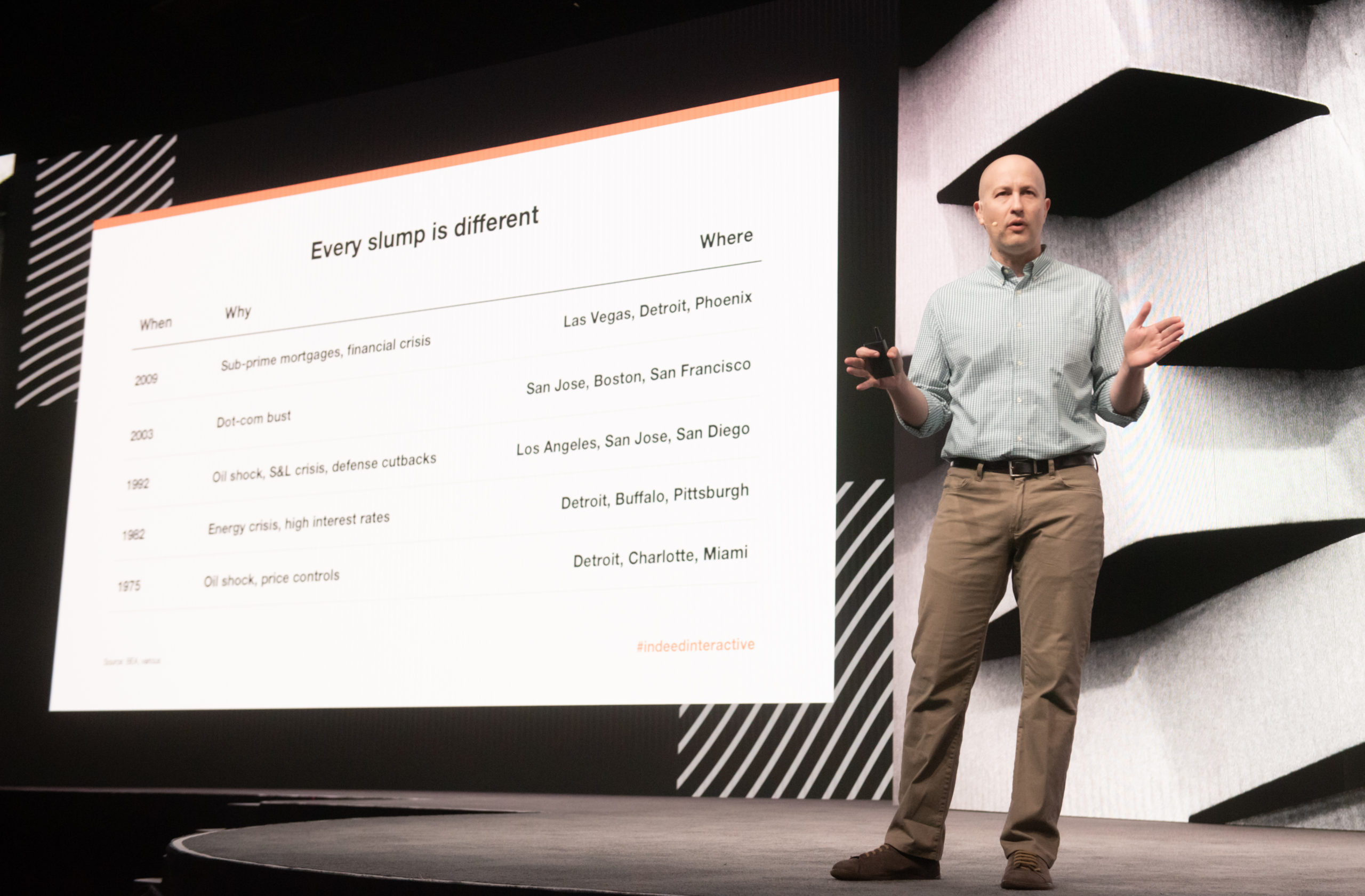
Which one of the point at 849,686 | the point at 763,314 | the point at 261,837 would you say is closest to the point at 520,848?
the point at 261,837

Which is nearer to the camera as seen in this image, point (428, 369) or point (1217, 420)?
point (1217, 420)

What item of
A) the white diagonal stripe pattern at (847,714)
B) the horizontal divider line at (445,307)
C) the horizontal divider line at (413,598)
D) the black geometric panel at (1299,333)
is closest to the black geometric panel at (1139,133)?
the black geometric panel at (1299,333)

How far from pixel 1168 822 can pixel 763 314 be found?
1.61m

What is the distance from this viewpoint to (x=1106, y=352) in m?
1.81

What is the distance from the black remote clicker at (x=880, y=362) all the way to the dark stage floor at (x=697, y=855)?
25.9 inches

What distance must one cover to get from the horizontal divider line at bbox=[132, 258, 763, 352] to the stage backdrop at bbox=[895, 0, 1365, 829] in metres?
0.81

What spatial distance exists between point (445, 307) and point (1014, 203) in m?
2.43

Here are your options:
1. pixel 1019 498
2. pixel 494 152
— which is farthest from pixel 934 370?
pixel 494 152

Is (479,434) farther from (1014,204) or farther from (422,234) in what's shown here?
(1014,204)

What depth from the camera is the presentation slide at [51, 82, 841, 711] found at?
11.1 feet

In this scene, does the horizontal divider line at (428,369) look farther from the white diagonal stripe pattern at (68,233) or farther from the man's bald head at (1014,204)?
the man's bald head at (1014,204)

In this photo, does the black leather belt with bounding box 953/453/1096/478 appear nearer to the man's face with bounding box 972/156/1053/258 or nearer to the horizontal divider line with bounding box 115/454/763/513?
the man's face with bounding box 972/156/1053/258

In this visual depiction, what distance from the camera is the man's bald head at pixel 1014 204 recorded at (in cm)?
175

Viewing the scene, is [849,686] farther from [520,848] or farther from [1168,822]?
[520,848]
